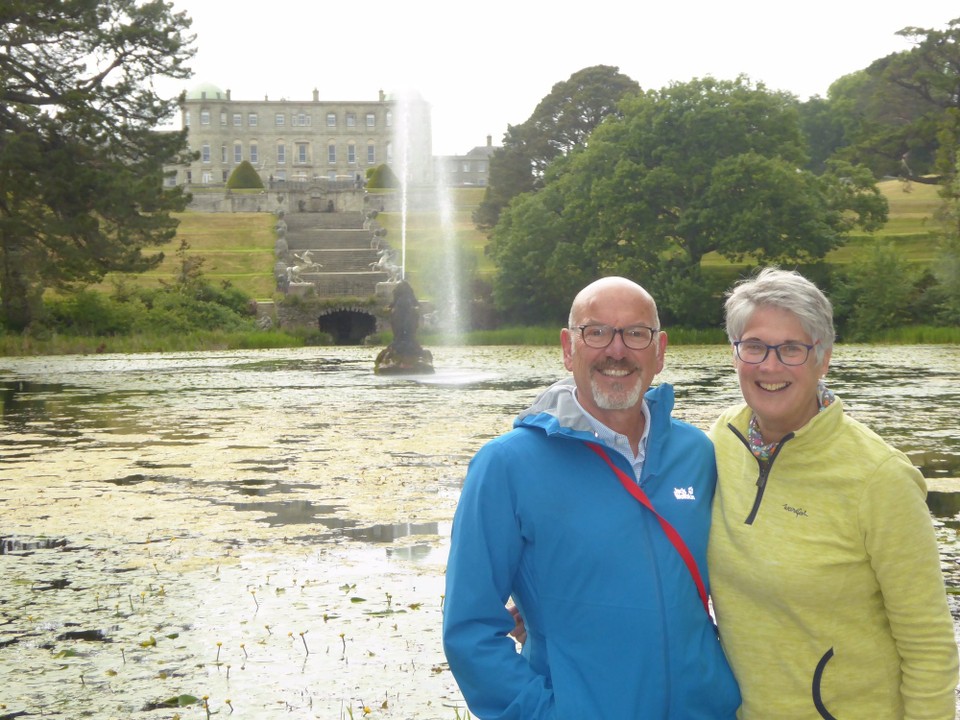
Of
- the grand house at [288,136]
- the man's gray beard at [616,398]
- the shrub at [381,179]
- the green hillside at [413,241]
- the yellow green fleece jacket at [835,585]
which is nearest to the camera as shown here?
the yellow green fleece jacket at [835,585]

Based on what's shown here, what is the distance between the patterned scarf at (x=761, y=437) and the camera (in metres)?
2.77

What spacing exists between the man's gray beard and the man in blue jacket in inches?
Result: 3.4

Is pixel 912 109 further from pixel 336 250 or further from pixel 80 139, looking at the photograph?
pixel 80 139

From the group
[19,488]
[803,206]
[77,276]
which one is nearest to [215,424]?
[19,488]

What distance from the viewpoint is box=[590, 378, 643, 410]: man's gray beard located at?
9.32 ft

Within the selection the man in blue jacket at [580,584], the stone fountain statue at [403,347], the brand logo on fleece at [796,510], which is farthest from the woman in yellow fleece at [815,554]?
the stone fountain statue at [403,347]

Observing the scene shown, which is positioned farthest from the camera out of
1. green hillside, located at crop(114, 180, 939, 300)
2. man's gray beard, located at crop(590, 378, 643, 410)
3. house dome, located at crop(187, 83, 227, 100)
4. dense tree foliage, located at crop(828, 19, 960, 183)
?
house dome, located at crop(187, 83, 227, 100)

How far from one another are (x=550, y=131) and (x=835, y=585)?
5246cm

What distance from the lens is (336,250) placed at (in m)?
47.7

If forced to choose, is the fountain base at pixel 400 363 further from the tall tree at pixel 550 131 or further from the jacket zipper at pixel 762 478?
the tall tree at pixel 550 131

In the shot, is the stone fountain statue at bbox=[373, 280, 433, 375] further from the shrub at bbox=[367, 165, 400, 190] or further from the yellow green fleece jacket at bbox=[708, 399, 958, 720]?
the shrub at bbox=[367, 165, 400, 190]

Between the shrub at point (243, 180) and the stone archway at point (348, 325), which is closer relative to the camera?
the stone archway at point (348, 325)

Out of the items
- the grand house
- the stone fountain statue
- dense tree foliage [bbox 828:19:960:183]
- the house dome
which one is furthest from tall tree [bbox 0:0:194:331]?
the house dome

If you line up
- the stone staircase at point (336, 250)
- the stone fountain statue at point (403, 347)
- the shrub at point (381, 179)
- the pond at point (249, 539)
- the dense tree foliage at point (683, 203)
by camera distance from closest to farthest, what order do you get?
1. the pond at point (249, 539)
2. the stone fountain statue at point (403, 347)
3. the dense tree foliage at point (683, 203)
4. the stone staircase at point (336, 250)
5. the shrub at point (381, 179)
